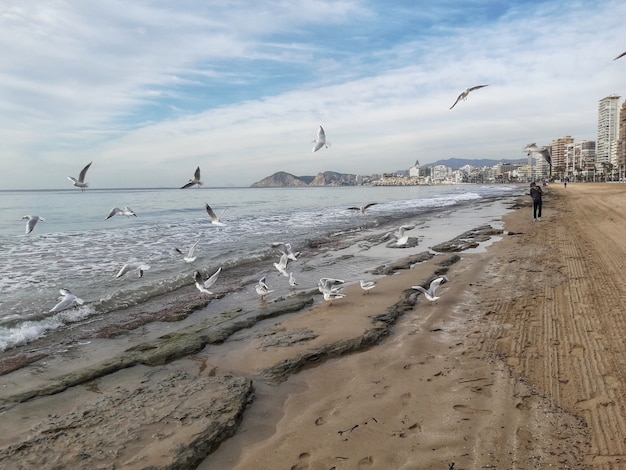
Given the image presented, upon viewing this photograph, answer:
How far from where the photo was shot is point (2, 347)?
240 inches

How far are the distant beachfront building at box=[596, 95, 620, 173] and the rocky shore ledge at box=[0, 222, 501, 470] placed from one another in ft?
531

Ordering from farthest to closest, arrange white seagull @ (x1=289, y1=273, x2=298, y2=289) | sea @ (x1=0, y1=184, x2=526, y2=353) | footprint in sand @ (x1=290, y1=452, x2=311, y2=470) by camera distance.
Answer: white seagull @ (x1=289, y1=273, x2=298, y2=289) → sea @ (x1=0, y1=184, x2=526, y2=353) → footprint in sand @ (x1=290, y1=452, x2=311, y2=470)

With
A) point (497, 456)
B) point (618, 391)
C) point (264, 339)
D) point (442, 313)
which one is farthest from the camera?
point (442, 313)

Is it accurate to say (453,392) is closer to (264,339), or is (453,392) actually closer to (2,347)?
(264,339)

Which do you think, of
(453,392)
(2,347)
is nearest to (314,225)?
(2,347)

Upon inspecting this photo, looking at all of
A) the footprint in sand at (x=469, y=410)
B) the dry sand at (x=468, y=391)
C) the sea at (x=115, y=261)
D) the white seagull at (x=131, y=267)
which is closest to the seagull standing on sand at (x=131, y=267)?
the white seagull at (x=131, y=267)

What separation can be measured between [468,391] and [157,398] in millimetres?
3151

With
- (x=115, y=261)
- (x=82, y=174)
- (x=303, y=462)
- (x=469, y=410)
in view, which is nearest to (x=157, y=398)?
(x=303, y=462)

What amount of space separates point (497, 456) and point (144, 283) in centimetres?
885

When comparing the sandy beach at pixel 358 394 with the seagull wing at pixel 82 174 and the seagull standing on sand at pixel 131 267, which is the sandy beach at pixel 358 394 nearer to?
the seagull standing on sand at pixel 131 267

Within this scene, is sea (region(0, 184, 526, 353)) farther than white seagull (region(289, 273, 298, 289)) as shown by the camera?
No

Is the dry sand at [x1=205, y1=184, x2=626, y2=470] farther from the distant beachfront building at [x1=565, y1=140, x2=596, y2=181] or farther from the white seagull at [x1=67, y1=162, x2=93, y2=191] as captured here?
the distant beachfront building at [x1=565, y1=140, x2=596, y2=181]

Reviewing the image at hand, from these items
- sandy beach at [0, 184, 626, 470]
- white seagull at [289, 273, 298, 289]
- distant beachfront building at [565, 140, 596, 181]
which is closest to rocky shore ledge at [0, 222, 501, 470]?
sandy beach at [0, 184, 626, 470]

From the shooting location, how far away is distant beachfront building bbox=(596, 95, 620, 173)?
451 ft
